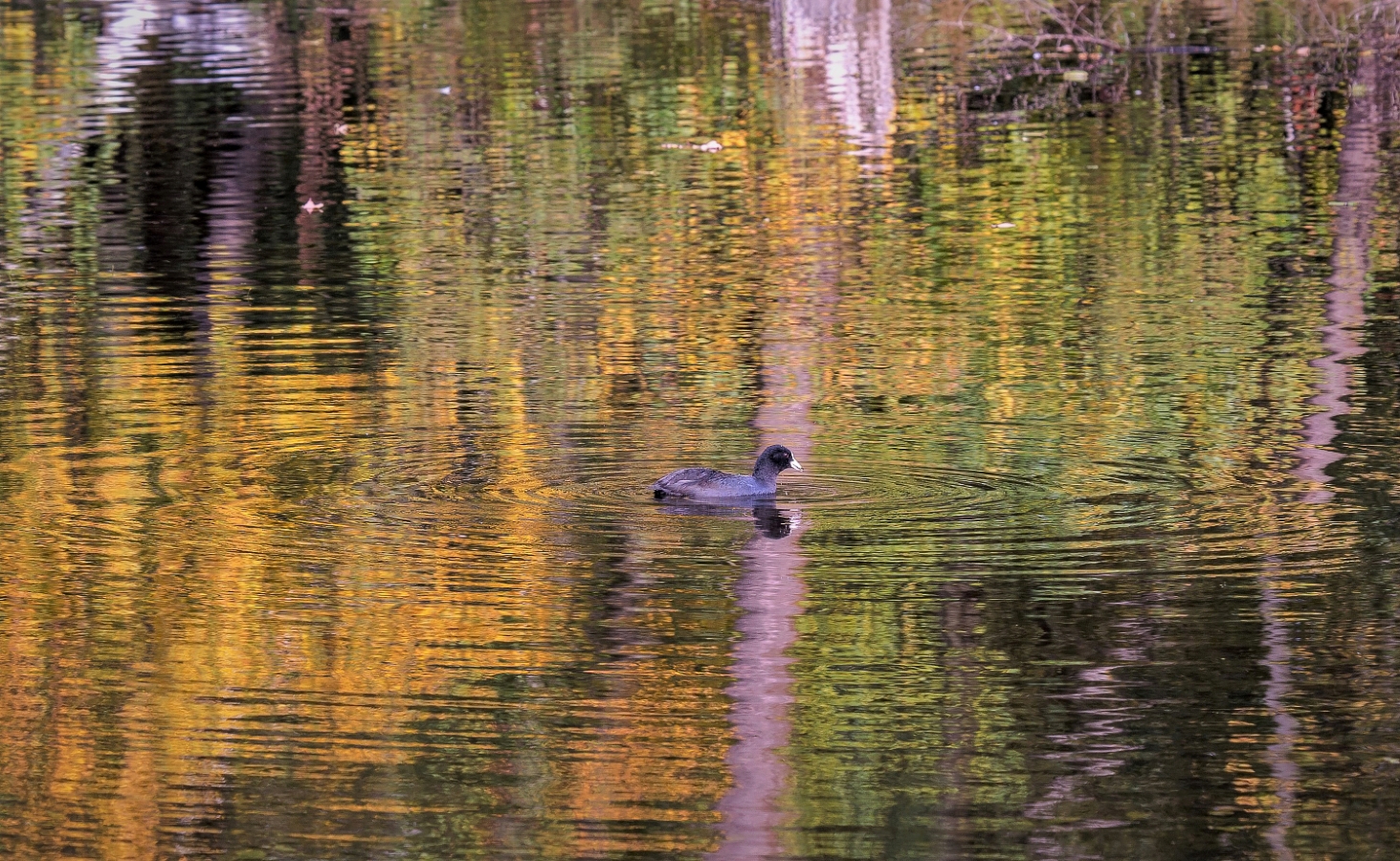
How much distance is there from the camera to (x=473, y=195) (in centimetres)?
2578

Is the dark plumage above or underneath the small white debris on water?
underneath

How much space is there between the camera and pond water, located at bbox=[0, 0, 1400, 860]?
8688mm

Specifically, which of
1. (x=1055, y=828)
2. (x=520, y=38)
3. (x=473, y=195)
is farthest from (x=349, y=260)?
(x=520, y=38)

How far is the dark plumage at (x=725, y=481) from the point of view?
1241 centimetres

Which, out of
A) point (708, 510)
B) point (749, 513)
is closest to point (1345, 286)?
point (749, 513)

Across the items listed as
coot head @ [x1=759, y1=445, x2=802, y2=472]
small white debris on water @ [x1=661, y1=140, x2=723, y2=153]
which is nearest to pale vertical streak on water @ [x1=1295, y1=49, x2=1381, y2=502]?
coot head @ [x1=759, y1=445, x2=802, y2=472]

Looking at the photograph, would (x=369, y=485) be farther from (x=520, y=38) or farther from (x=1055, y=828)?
(x=520, y=38)

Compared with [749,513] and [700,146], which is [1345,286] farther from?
[700,146]

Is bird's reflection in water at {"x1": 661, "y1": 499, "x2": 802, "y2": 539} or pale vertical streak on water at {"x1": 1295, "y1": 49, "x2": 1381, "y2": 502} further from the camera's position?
pale vertical streak on water at {"x1": 1295, "y1": 49, "x2": 1381, "y2": 502}

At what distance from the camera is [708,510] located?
492 inches

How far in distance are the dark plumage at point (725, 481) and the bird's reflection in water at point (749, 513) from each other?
52mm

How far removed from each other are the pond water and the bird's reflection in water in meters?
0.05

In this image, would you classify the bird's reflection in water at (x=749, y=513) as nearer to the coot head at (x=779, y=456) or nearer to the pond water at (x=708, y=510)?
the pond water at (x=708, y=510)

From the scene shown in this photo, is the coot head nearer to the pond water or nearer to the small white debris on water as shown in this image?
the pond water
